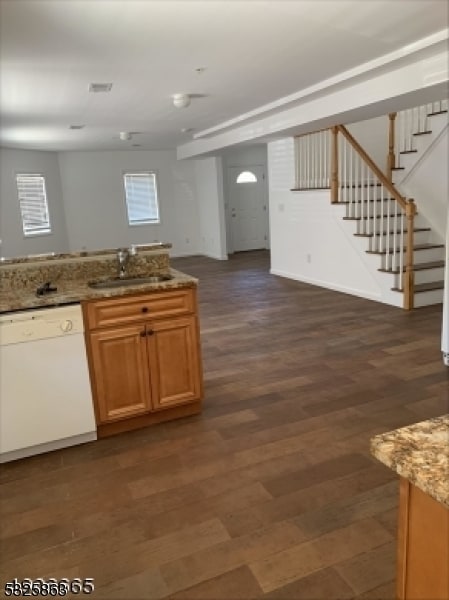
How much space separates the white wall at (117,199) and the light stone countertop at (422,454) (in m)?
10.2

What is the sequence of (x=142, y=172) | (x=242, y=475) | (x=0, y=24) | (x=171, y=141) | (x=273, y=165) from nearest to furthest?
(x=242, y=475)
(x=0, y=24)
(x=273, y=165)
(x=171, y=141)
(x=142, y=172)

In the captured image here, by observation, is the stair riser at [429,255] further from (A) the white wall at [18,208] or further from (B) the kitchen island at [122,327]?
(A) the white wall at [18,208]

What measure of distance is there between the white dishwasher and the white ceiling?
1876 mm

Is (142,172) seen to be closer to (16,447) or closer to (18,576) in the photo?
(16,447)

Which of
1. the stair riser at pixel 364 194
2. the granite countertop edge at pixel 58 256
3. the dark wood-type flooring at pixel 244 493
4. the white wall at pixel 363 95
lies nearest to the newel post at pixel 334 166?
the stair riser at pixel 364 194

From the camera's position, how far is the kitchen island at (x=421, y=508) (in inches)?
33.5

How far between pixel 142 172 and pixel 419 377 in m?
8.73

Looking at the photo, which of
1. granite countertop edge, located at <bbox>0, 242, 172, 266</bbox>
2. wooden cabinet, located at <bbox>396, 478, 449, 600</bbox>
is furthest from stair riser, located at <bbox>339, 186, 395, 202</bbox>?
wooden cabinet, located at <bbox>396, 478, 449, 600</bbox>

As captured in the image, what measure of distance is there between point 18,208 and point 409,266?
722cm

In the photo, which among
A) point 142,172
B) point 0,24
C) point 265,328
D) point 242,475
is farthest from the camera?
point 142,172

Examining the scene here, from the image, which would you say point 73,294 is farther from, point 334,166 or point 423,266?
point 334,166

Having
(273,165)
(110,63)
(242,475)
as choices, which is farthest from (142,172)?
(242,475)

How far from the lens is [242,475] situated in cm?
240

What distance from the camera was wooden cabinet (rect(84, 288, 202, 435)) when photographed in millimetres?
2701
